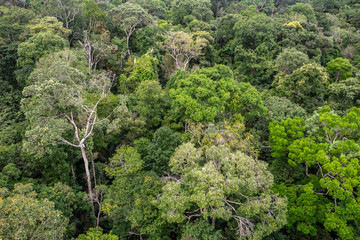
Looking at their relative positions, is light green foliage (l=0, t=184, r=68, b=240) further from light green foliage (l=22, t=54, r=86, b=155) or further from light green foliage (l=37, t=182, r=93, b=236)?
light green foliage (l=22, t=54, r=86, b=155)

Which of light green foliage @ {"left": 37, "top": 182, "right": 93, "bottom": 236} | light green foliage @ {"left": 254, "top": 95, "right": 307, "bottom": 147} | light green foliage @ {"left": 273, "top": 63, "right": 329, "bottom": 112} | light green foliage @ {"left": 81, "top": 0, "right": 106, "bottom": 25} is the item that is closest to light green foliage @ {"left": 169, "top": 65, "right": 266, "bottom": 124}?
light green foliage @ {"left": 254, "top": 95, "right": 307, "bottom": 147}

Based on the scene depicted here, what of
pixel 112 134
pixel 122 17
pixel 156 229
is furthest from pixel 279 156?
pixel 122 17

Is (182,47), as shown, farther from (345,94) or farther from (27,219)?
(27,219)

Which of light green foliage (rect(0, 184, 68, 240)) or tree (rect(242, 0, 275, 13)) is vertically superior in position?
tree (rect(242, 0, 275, 13))

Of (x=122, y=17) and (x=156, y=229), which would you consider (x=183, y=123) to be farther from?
(x=122, y=17)

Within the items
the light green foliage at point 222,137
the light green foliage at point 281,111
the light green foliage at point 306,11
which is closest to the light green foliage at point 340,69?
the light green foliage at point 281,111

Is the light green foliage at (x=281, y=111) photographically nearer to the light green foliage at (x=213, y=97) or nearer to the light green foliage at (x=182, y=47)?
the light green foliage at (x=213, y=97)
